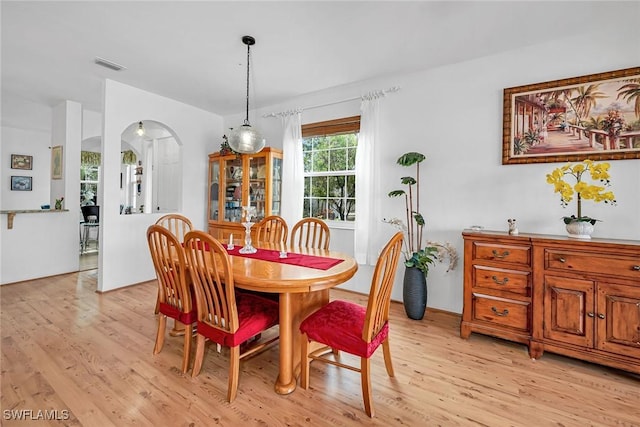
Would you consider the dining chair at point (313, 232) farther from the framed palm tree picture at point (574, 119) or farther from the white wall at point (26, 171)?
the white wall at point (26, 171)

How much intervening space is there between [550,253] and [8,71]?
6.04 m

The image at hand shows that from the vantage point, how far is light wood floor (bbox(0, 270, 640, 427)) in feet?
5.27

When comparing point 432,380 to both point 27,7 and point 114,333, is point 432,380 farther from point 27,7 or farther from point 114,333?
point 27,7

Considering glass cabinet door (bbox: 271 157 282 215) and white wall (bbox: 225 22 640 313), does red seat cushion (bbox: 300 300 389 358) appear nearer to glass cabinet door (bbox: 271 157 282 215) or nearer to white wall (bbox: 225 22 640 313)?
white wall (bbox: 225 22 640 313)

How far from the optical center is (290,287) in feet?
5.39

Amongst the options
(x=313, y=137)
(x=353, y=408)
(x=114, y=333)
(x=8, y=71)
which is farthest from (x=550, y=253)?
(x=8, y=71)

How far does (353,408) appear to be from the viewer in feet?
5.49

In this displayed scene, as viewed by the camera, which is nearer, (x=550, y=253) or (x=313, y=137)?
(x=550, y=253)

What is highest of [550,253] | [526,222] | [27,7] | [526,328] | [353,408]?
[27,7]

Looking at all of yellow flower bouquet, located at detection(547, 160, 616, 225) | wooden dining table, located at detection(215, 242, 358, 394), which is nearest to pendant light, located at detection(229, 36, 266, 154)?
wooden dining table, located at detection(215, 242, 358, 394)

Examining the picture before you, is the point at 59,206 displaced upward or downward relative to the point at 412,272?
upward

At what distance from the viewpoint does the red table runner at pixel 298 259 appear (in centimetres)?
206

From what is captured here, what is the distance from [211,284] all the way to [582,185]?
2763 mm

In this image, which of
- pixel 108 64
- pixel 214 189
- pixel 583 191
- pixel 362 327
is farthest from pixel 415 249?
pixel 108 64
